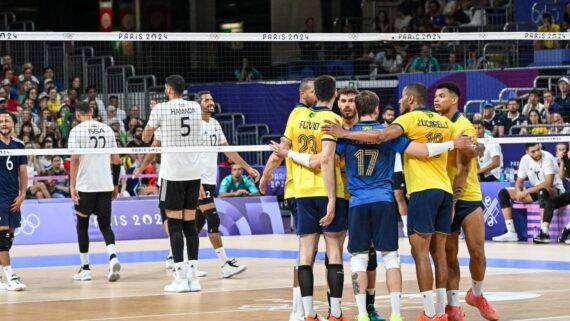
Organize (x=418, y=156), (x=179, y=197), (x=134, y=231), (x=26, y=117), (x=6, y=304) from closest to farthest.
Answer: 1. (x=418, y=156)
2. (x=6, y=304)
3. (x=179, y=197)
4. (x=134, y=231)
5. (x=26, y=117)

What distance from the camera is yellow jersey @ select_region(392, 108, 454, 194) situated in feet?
34.5

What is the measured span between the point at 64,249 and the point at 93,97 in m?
6.73

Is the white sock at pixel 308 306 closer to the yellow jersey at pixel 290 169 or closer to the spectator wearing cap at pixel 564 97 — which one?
the yellow jersey at pixel 290 169

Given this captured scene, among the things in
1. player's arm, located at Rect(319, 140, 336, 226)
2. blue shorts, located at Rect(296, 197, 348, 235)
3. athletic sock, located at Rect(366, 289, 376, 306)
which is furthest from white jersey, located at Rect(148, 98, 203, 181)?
player's arm, located at Rect(319, 140, 336, 226)

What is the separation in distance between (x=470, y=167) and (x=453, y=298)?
1.26m

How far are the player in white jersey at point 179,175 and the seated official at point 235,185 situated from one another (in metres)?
8.68

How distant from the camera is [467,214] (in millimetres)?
11250

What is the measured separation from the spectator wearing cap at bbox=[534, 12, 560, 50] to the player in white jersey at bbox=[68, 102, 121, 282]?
14.4 m

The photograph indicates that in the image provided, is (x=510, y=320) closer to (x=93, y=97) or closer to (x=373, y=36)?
(x=373, y=36)

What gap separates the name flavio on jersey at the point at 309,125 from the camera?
36.0 ft

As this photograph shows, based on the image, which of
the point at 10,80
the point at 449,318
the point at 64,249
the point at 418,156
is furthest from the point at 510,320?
the point at 10,80

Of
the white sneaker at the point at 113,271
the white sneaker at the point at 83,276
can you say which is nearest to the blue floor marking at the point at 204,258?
the white sneaker at the point at 83,276

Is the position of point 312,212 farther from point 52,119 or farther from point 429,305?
point 52,119

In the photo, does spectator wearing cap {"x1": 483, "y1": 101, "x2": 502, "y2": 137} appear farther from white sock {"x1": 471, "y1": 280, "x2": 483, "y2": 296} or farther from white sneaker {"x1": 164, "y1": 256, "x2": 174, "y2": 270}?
white sock {"x1": 471, "y1": 280, "x2": 483, "y2": 296}
